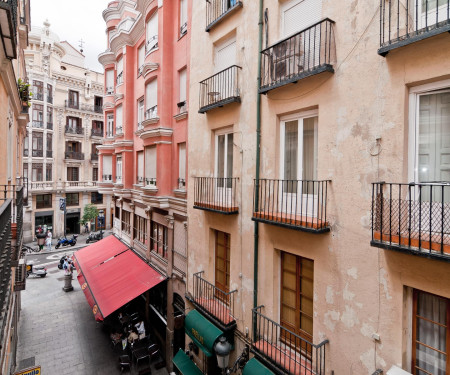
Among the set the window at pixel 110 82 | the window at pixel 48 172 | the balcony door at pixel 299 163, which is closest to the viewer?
the balcony door at pixel 299 163

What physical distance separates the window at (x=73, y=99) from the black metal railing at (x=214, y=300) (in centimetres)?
3581

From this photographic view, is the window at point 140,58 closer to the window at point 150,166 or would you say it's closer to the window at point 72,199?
the window at point 150,166

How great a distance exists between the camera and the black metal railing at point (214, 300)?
8172 millimetres

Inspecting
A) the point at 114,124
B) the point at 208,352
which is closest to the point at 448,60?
the point at 208,352

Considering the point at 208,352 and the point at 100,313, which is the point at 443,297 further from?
the point at 100,313

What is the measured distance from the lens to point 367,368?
4.91 metres

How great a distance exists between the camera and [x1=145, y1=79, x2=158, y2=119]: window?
44.0 ft

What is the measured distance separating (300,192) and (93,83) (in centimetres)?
4054

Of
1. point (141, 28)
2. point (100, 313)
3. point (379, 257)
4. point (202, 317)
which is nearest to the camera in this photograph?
point (379, 257)

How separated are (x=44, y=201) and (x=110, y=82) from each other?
21.7 meters

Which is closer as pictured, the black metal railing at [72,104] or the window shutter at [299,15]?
the window shutter at [299,15]

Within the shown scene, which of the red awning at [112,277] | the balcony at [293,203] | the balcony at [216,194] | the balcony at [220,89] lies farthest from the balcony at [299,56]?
the red awning at [112,277]

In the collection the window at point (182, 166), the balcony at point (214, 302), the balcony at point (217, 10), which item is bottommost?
the balcony at point (214, 302)

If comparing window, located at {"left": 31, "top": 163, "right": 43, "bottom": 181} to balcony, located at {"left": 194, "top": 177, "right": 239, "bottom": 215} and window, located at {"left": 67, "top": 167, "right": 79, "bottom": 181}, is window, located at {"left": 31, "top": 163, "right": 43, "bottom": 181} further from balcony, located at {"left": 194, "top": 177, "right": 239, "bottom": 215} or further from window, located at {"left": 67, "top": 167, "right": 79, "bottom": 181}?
balcony, located at {"left": 194, "top": 177, "right": 239, "bottom": 215}
